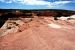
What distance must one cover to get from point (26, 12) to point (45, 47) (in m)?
2.46

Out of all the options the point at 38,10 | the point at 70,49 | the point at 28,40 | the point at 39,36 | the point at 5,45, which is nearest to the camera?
the point at 70,49

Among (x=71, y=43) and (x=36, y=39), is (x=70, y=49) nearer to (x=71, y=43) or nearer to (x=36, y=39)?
(x=71, y=43)

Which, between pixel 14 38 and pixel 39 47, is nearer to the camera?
pixel 39 47

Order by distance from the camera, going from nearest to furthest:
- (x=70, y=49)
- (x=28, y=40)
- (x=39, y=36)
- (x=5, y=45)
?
(x=70, y=49), (x=5, y=45), (x=28, y=40), (x=39, y=36)

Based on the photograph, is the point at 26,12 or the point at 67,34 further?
the point at 26,12

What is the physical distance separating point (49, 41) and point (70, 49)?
289 mm

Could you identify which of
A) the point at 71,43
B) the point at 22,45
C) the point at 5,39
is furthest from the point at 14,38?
the point at 71,43

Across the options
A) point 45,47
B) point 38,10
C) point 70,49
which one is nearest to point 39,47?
point 45,47

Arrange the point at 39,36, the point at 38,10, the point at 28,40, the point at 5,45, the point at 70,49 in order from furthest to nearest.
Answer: the point at 38,10 < the point at 39,36 < the point at 28,40 < the point at 5,45 < the point at 70,49

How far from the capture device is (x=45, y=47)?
150 cm

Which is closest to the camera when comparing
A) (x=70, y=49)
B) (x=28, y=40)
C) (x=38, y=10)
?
(x=70, y=49)

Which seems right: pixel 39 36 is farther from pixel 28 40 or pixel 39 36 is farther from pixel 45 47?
pixel 45 47

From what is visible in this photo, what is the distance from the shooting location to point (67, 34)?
1.92 m

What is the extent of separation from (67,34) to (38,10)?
6.51 ft
